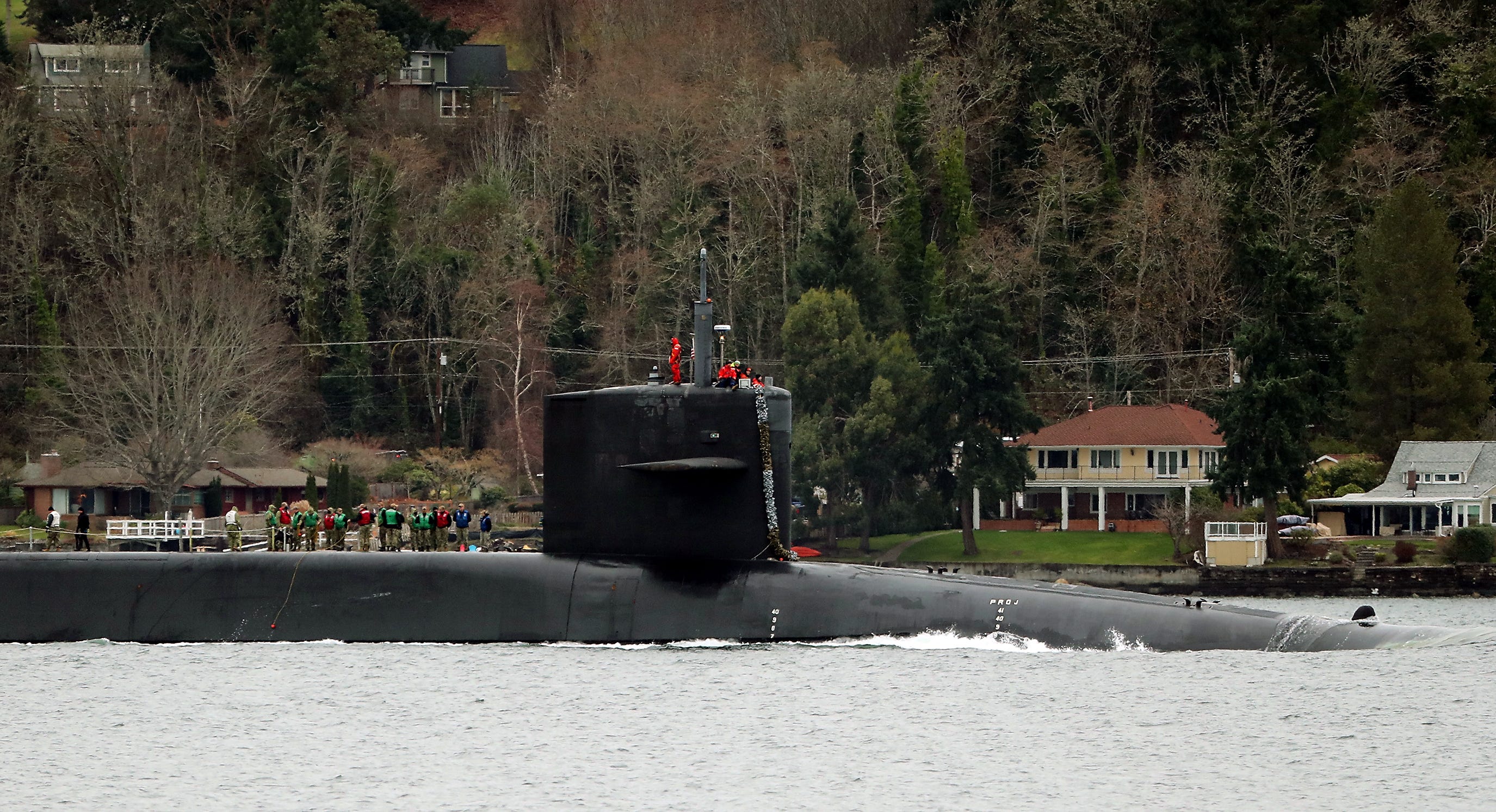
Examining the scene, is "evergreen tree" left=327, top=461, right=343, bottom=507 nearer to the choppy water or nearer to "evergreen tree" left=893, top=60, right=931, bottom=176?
"evergreen tree" left=893, top=60, right=931, bottom=176

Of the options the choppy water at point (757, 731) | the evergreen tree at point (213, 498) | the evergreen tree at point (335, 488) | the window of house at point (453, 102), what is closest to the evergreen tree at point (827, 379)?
the evergreen tree at point (335, 488)

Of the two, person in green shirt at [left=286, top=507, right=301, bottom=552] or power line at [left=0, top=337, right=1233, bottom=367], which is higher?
power line at [left=0, top=337, right=1233, bottom=367]

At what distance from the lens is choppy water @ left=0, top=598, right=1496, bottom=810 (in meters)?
23.0

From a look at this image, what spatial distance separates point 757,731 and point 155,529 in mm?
27211

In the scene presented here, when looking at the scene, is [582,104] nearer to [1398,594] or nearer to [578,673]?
[1398,594]

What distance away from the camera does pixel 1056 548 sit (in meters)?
67.4

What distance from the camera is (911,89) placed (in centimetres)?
8388

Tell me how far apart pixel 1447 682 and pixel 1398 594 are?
84.4ft

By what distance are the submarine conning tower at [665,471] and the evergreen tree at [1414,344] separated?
48281mm

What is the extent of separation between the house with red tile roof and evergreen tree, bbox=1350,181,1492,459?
5891 mm

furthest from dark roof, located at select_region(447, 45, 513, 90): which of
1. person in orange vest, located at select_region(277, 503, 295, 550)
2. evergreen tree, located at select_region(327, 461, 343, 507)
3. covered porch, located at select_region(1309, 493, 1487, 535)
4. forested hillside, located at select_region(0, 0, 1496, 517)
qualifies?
person in orange vest, located at select_region(277, 503, 295, 550)

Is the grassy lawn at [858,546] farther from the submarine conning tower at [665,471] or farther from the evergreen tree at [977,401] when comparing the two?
the submarine conning tower at [665,471]

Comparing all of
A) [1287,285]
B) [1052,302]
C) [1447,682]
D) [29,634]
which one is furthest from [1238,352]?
[29,634]

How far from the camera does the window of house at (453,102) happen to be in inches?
4210
